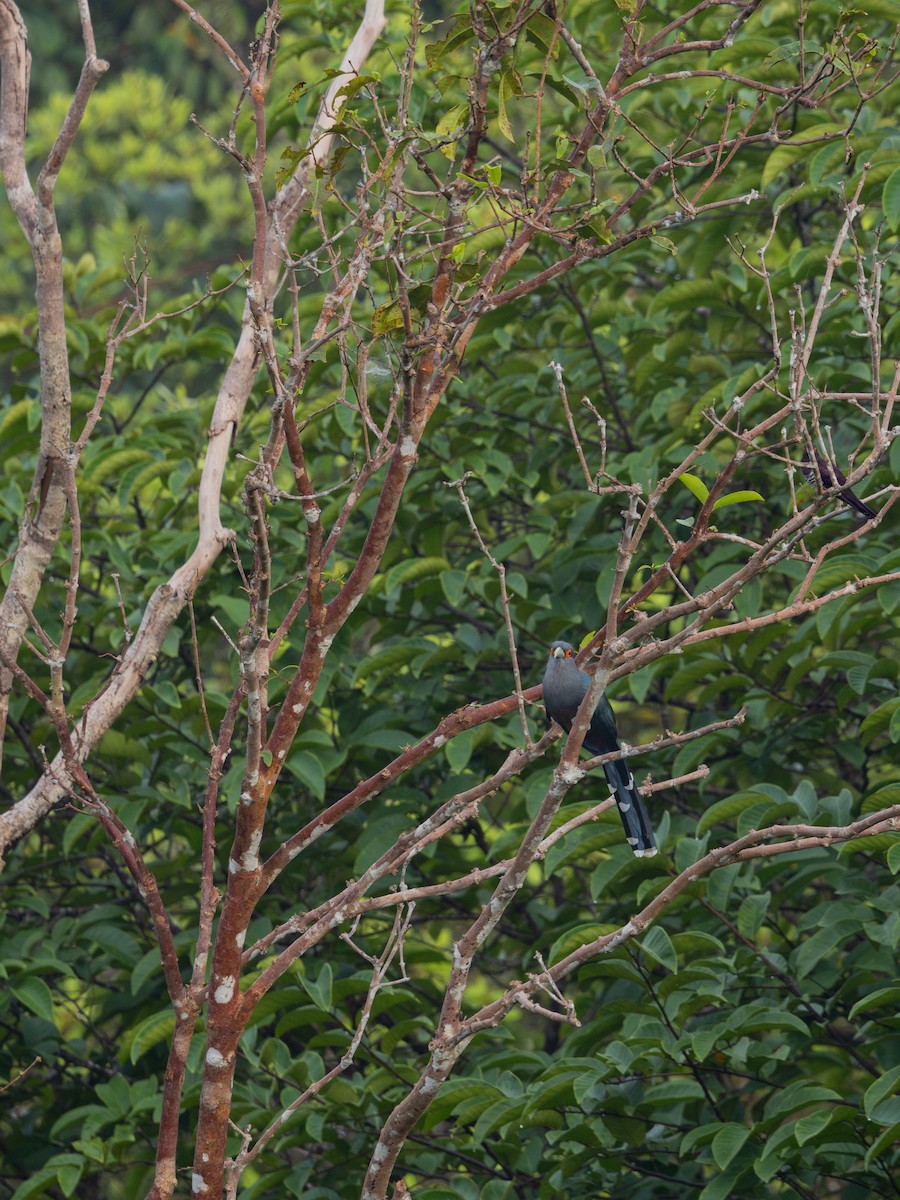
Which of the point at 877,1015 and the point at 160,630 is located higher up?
the point at 160,630

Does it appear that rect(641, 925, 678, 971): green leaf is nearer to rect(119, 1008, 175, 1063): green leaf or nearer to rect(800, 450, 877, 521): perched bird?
rect(800, 450, 877, 521): perched bird

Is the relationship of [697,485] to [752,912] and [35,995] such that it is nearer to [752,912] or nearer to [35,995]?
[752,912]

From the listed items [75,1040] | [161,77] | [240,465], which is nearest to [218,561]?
[240,465]

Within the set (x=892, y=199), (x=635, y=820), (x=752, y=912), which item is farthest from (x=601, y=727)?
(x=892, y=199)

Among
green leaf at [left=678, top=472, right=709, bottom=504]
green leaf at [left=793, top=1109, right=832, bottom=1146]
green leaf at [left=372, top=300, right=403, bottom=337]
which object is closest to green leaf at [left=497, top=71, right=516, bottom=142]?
green leaf at [left=372, top=300, right=403, bottom=337]

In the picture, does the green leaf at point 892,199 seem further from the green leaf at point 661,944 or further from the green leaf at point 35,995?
the green leaf at point 35,995

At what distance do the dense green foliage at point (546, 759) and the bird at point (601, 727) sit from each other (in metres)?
0.08

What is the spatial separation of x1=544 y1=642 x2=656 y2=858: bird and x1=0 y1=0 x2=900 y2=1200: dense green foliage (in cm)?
8

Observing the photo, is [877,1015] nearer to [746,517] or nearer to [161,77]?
[746,517]

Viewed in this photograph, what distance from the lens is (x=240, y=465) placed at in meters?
4.66

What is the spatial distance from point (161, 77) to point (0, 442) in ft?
27.9

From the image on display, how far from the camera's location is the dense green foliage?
3.44 m

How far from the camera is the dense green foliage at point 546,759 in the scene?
344 centimetres

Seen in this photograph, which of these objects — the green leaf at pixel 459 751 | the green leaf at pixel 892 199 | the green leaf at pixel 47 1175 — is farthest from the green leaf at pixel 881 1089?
the green leaf at pixel 892 199
